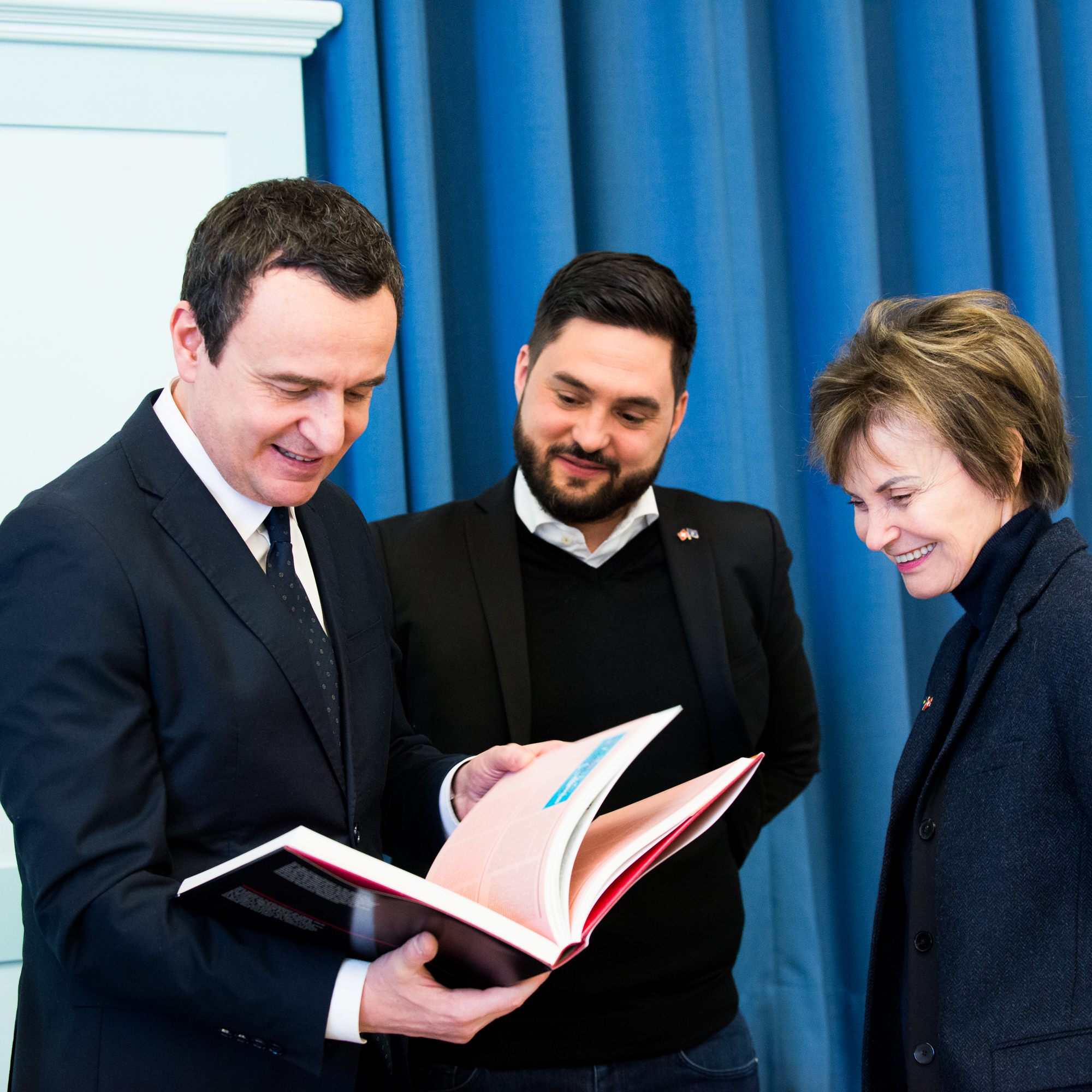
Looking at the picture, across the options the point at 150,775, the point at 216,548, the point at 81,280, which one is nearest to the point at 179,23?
the point at 81,280

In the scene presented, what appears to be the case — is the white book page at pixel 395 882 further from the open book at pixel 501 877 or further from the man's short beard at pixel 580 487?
the man's short beard at pixel 580 487

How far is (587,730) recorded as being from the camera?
1.59 m

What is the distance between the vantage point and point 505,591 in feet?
5.29

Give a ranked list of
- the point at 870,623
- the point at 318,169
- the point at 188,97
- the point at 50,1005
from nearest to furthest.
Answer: the point at 50,1005 → the point at 188,97 → the point at 318,169 → the point at 870,623

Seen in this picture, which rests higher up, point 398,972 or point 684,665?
point 684,665

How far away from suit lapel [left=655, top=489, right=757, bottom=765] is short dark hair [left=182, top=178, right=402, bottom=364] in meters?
0.76

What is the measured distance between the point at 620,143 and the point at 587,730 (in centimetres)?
119

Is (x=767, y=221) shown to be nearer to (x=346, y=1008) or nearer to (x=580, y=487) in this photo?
(x=580, y=487)

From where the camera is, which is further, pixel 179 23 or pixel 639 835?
pixel 179 23

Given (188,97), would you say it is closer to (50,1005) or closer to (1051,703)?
(50,1005)

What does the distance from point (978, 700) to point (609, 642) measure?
59cm

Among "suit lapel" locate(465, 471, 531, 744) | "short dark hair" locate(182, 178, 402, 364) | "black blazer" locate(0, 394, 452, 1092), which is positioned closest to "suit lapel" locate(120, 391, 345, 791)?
"black blazer" locate(0, 394, 452, 1092)

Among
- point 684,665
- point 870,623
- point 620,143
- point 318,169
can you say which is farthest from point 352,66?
point 870,623

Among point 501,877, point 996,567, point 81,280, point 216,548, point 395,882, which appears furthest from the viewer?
point 81,280
